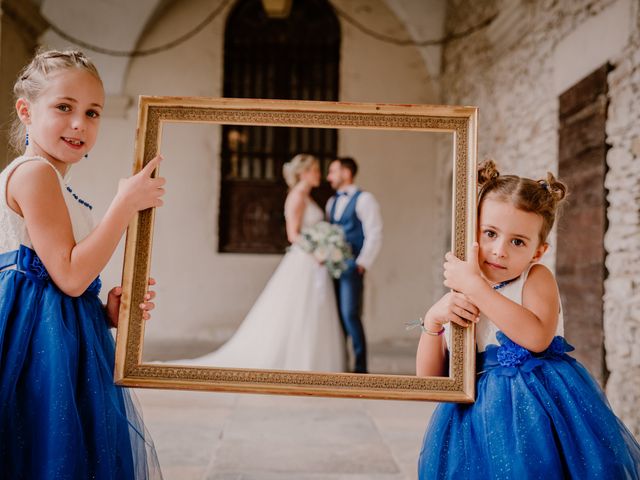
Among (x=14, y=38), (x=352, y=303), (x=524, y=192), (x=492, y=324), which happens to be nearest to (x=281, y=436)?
(x=352, y=303)

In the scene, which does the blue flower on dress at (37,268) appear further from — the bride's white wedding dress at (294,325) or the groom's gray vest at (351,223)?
the bride's white wedding dress at (294,325)

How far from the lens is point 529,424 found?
61.6 inches

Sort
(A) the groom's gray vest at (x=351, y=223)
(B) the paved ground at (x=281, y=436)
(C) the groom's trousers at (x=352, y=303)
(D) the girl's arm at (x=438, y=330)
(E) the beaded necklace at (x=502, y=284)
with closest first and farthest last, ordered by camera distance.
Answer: (D) the girl's arm at (x=438, y=330) → (E) the beaded necklace at (x=502, y=284) → (B) the paved ground at (x=281, y=436) → (A) the groom's gray vest at (x=351, y=223) → (C) the groom's trousers at (x=352, y=303)

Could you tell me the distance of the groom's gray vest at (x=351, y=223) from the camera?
418cm

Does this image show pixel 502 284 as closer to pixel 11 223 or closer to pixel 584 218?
pixel 11 223

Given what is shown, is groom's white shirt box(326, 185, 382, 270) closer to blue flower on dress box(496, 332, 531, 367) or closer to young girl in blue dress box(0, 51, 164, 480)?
blue flower on dress box(496, 332, 531, 367)

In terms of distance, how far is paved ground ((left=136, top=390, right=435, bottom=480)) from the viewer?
3008mm

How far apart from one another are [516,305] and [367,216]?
2.63 m

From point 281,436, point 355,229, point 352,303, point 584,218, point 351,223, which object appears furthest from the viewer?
point 352,303

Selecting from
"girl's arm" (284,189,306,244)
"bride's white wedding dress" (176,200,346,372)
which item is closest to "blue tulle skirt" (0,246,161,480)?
"girl's arm" (284,189,306,244)

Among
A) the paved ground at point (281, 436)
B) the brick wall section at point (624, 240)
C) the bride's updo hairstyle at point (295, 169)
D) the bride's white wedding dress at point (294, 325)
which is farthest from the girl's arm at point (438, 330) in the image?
the bride's white wedding dress at point (294, 325)

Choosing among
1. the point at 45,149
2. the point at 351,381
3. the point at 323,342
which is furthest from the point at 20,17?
the point at 351,381

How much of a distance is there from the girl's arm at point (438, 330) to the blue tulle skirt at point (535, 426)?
11cm

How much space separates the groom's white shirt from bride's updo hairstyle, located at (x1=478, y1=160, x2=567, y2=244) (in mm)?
1980
